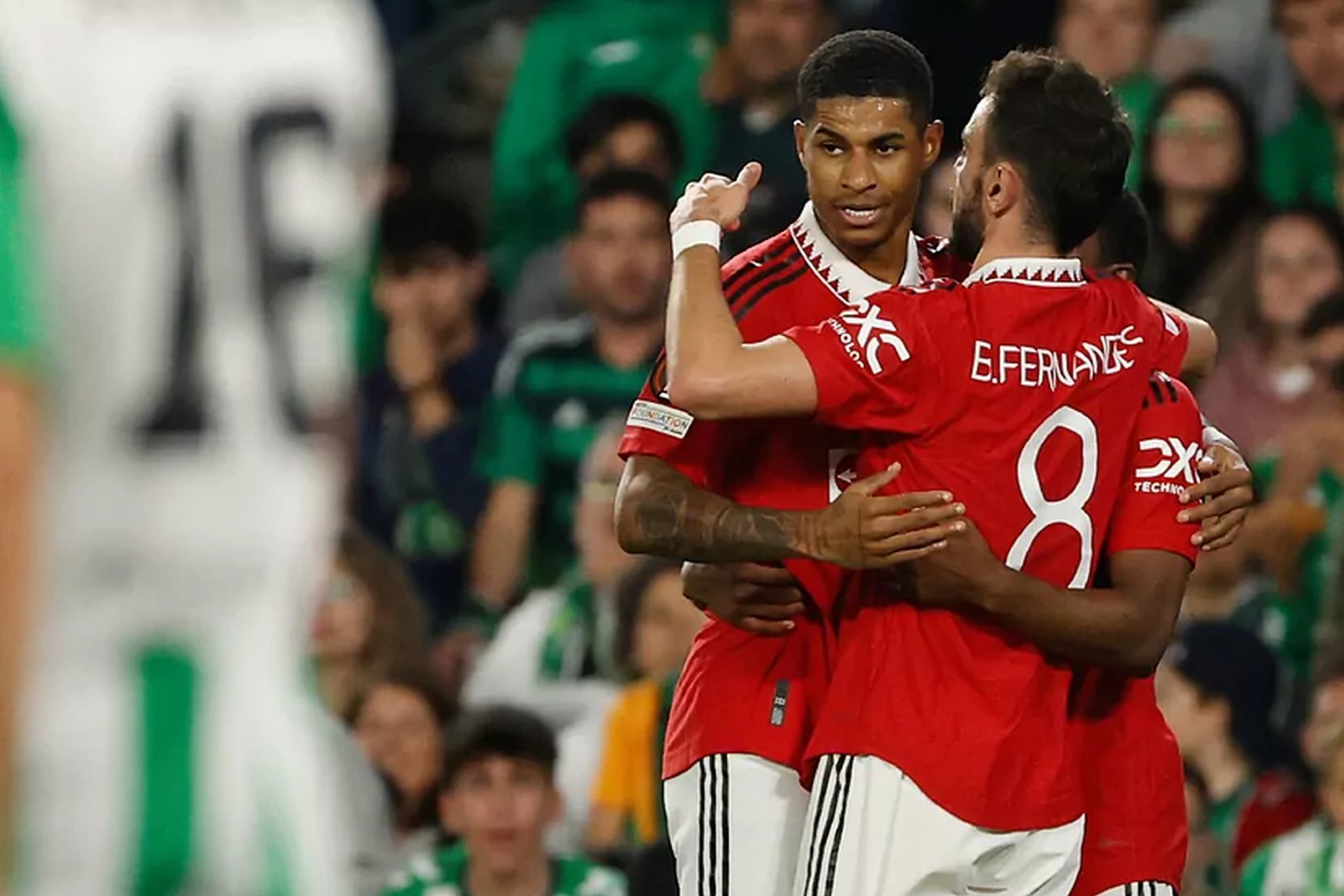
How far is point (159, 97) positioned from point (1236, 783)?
16.6 feet

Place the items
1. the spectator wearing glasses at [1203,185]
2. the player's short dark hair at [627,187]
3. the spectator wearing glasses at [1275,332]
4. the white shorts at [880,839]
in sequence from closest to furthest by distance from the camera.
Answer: the white shorts at [880,839]
the spectator wearing glasses at [1275,332]
the spectator wearing glasses at [1203,185]
the player's short dark hair at [627,187]

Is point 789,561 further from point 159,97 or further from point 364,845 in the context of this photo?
point 364,845

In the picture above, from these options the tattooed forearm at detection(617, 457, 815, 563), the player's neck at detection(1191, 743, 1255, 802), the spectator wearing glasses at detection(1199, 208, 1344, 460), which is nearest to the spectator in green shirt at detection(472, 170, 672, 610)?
the spectator wearing glasses at detection(1199, 208, 1344, 460)

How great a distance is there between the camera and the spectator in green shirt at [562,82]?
7.93 m

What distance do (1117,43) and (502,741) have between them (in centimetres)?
293

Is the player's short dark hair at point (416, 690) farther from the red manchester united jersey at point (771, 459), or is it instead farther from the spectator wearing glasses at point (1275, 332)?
the red manchester united jersey at point (771, 459)

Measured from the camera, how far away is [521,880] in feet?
20.3

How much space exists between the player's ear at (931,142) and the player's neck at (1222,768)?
2901 millimetres

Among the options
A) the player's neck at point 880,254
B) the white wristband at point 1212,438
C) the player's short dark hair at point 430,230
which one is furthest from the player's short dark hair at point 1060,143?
the player's short dark hair at point 430,230

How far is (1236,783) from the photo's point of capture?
251 inches

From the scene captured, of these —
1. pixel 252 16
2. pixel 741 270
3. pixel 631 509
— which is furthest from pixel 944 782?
pixel 252 16

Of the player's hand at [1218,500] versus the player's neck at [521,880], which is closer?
the player's hand at [1218,500]

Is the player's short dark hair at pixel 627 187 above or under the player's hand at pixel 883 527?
above

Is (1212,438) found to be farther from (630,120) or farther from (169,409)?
(630,120)
